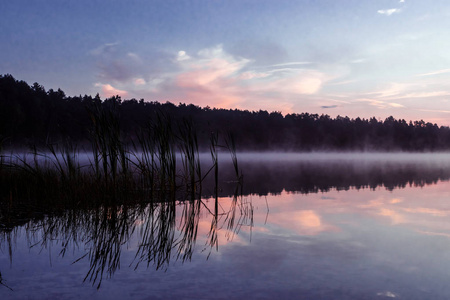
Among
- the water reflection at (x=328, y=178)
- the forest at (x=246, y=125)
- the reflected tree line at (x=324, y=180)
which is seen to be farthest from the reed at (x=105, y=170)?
the forest at (x=246, y=125)

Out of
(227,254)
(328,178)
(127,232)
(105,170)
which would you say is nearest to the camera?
(227,254)

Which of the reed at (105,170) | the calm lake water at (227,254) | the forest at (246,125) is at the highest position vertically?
the forest at (246,125)

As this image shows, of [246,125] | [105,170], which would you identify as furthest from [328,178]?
[246,125]

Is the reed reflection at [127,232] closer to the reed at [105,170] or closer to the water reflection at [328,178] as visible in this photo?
the reed at [105,170]

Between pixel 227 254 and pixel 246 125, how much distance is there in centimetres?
6611

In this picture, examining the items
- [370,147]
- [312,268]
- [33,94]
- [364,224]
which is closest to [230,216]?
[364,224]

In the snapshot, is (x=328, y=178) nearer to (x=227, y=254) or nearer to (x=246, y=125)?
(x=227, y=254)

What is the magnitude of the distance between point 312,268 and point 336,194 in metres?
5.72

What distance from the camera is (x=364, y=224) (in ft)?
16.7

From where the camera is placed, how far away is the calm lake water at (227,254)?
8.45ft

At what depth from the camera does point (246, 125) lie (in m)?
69.2

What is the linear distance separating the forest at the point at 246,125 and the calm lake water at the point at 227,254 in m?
32.0

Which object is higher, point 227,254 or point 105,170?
point 105,170

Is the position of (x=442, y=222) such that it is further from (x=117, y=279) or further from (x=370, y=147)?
(x=370, y=147)
